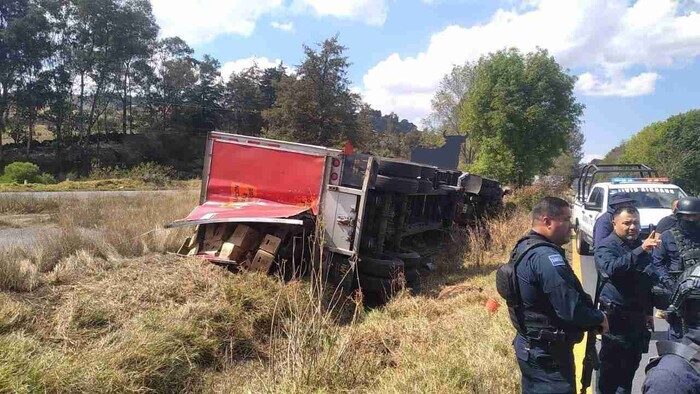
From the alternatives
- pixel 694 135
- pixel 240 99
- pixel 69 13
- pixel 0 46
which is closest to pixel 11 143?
pixel 0 46

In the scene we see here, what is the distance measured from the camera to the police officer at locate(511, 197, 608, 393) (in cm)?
259

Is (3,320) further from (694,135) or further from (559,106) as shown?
(694,135)

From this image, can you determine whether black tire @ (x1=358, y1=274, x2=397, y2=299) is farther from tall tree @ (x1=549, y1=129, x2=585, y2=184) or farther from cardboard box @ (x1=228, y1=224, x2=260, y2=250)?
tall tree @ (x1=549, y1=129, x2=585, y2=184)

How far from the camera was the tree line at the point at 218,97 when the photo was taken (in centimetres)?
2362

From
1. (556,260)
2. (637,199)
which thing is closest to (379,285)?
(556,260)

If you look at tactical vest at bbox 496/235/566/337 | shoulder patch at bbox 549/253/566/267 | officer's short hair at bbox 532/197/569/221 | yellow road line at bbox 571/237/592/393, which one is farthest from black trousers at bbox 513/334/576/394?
yellow road line at bbox 571/237/592/393

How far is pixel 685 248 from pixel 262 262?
4.42 m

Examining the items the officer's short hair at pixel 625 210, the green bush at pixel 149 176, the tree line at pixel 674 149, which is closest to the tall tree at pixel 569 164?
the tree line at pixel 674 149

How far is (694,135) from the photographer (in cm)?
4678

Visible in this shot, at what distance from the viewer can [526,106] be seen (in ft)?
76.5

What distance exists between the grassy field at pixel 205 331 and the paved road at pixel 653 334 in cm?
109

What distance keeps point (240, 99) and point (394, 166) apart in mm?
44297

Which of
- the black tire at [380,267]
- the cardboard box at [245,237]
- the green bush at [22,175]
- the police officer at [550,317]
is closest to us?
the police officer at [550,317]

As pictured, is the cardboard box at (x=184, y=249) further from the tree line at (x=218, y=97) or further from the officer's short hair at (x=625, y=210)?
the tree line at (x=218, y=97)
